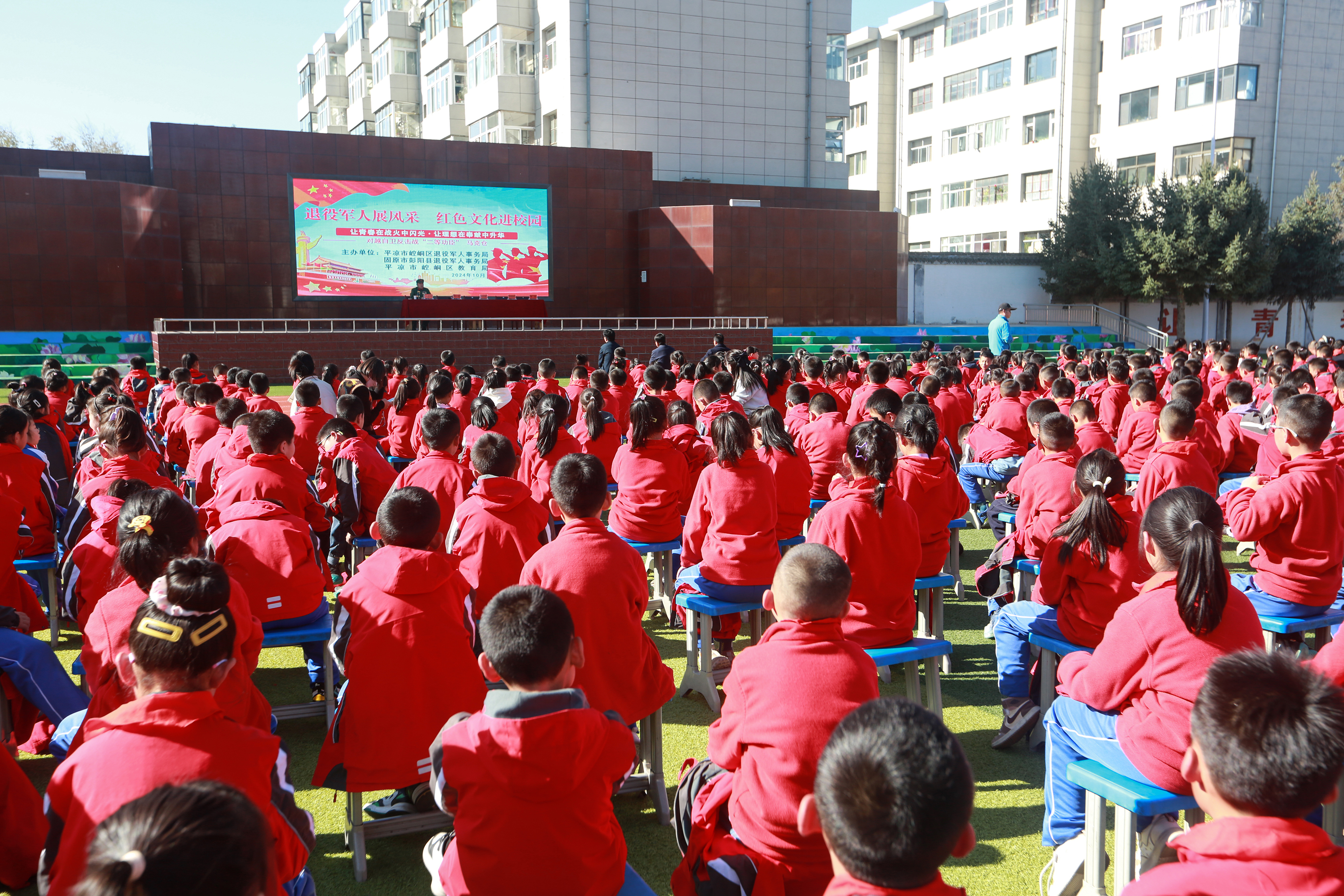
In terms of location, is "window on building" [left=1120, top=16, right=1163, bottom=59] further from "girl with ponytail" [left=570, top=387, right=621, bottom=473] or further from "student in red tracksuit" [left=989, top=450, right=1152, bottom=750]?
"student in red tracksuit" [left=989, top=450, right=1152, bottom=750]

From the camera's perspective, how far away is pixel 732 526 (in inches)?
184

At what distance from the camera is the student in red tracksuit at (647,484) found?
5570 mm

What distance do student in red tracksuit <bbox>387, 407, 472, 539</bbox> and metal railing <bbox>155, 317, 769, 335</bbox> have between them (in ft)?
50.2

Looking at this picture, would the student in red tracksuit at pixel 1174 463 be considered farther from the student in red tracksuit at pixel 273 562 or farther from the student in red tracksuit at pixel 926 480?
the student in red tracksuit at pixel 273 562

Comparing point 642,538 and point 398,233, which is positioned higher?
point 398,233

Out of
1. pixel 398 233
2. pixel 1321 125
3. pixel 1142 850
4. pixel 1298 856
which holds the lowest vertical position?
pixel 1142 850

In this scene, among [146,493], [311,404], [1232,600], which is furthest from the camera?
[311,404]

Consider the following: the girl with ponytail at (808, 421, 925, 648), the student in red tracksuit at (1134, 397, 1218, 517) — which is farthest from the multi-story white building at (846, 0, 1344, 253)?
the girl with ponytail at (808, 421, 925, 648)

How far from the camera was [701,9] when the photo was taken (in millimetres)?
31219

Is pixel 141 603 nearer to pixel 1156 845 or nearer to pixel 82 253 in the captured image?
pixel 1156 845

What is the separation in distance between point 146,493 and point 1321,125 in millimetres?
40904

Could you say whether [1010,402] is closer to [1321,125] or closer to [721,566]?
[721,566]

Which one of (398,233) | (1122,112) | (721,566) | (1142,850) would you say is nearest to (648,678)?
(721,566)

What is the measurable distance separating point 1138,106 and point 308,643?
3843 centimetres
